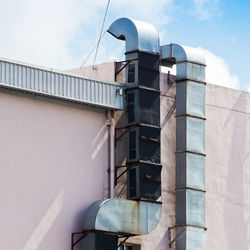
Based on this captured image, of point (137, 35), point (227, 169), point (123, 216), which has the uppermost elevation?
point (137, 35)

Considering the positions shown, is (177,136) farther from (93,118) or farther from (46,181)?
(46,181)

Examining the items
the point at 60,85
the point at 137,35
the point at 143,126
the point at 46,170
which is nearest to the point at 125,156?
the point at 143,126

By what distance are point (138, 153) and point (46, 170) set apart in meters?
3.31

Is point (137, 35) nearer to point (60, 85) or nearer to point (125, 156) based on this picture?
point (60, 85)

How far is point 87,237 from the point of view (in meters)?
32.5

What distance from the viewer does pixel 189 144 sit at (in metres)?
35.8

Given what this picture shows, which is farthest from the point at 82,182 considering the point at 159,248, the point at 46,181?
the point at 159,248

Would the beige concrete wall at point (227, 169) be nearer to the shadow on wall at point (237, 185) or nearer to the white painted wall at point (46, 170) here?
the shadow on wall at point (237, 185)

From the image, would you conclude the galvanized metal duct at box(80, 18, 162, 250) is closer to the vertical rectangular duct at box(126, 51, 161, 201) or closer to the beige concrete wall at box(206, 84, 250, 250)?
the vertical rectangular duct at box(126, 51, 161, 201)

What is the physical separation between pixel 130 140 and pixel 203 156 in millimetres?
3261

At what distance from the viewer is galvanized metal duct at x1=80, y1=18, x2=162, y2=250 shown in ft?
107

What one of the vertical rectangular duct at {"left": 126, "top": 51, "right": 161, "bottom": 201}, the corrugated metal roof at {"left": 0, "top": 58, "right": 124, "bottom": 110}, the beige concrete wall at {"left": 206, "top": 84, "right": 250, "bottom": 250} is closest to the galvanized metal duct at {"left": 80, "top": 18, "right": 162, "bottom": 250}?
the vertical rectangular duct at {"left": 126, "top": 51, "right": 161, "bottom": 201}

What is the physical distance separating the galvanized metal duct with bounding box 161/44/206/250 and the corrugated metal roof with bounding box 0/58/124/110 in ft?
8.70

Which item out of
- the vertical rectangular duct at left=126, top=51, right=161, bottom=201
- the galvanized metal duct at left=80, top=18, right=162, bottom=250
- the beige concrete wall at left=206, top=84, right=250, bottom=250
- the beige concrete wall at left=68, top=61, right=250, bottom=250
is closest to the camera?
the galvanized metal duct at left=80, top=18, right=162, bottom=250
